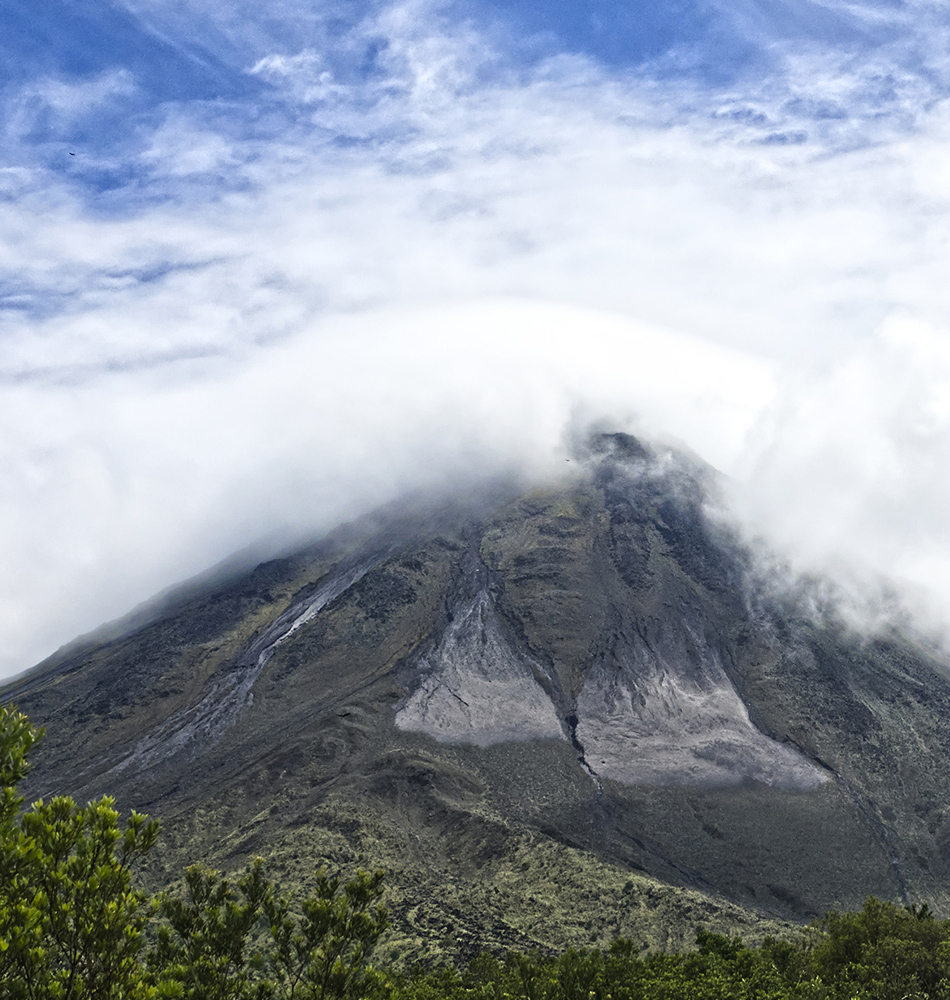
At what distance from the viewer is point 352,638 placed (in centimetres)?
A: 14012

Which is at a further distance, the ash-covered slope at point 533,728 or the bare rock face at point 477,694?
the bare rock face at point 477,694

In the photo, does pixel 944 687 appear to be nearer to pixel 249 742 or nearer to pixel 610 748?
pixel 610 748

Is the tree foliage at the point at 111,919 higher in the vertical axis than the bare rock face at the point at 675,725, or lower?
higher

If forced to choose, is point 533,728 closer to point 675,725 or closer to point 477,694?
point 477,694

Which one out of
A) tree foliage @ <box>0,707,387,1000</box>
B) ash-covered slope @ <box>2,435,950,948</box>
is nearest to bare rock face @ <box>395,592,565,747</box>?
ash-covered slope @ <box>2,435,950,948</box>

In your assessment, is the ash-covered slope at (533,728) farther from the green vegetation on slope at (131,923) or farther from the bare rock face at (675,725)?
the green vegetation on slope at (131,923)

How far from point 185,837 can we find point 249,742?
2491 centimetres

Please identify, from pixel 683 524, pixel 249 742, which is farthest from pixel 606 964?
pixel 683 524

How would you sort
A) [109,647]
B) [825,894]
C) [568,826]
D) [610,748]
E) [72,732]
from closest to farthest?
[825,894] → [568,826] → [610,748] → [72,732] → [109,647]

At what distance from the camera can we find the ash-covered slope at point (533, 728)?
8788 centimetres

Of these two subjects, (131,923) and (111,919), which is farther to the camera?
(131,923)

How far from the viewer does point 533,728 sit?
117 metres

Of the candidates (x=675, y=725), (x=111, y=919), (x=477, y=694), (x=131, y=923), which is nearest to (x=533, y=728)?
(x=477, y=694)

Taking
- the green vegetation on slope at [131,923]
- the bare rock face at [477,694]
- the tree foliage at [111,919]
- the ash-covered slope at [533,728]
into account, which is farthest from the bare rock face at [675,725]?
the tree foliage at [111,919]
